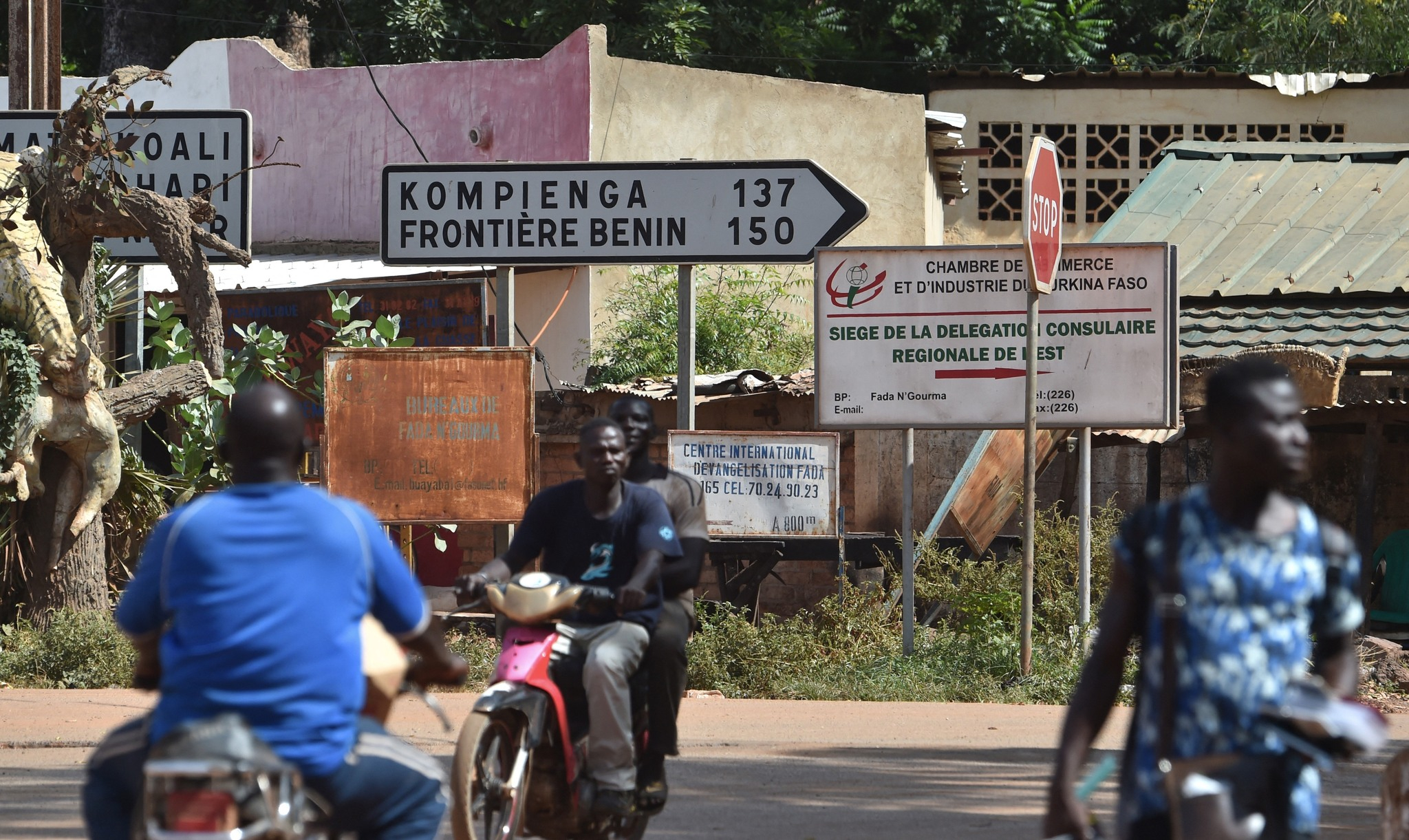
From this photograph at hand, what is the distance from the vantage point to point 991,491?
11.5 metres

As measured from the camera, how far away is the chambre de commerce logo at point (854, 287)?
10219 mm

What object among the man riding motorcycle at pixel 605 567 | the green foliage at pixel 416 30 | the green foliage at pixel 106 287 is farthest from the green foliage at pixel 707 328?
the man riding motorcycle at pixel 605 567

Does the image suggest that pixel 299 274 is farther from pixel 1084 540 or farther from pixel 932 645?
pixel 1084 540

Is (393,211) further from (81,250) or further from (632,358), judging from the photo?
(632,358)

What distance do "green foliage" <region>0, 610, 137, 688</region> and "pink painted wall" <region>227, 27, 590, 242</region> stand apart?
767cm

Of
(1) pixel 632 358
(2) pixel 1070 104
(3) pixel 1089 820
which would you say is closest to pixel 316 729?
(3) pixel 1089 820

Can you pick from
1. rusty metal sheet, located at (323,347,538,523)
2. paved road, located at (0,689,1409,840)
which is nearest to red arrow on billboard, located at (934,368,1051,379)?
paved road, located at (0,689,1409,840)

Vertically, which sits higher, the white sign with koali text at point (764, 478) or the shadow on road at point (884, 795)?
the white sign with koali text at point (764, 478)

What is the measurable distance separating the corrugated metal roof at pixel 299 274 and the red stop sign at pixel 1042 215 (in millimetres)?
8014

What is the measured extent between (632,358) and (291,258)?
433 centimetres

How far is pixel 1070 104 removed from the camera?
18.5 metres

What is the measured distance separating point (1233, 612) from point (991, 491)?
8806 millimetres

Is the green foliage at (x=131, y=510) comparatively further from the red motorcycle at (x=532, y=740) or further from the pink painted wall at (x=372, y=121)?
the red motorcycle at (x=532, y=740)

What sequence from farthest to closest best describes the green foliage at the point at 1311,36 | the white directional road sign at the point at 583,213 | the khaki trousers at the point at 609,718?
the green foliage at the point at 1311,36, the white directional road sign at the point at 583,213, the khaki trousers at the point at 609,718
